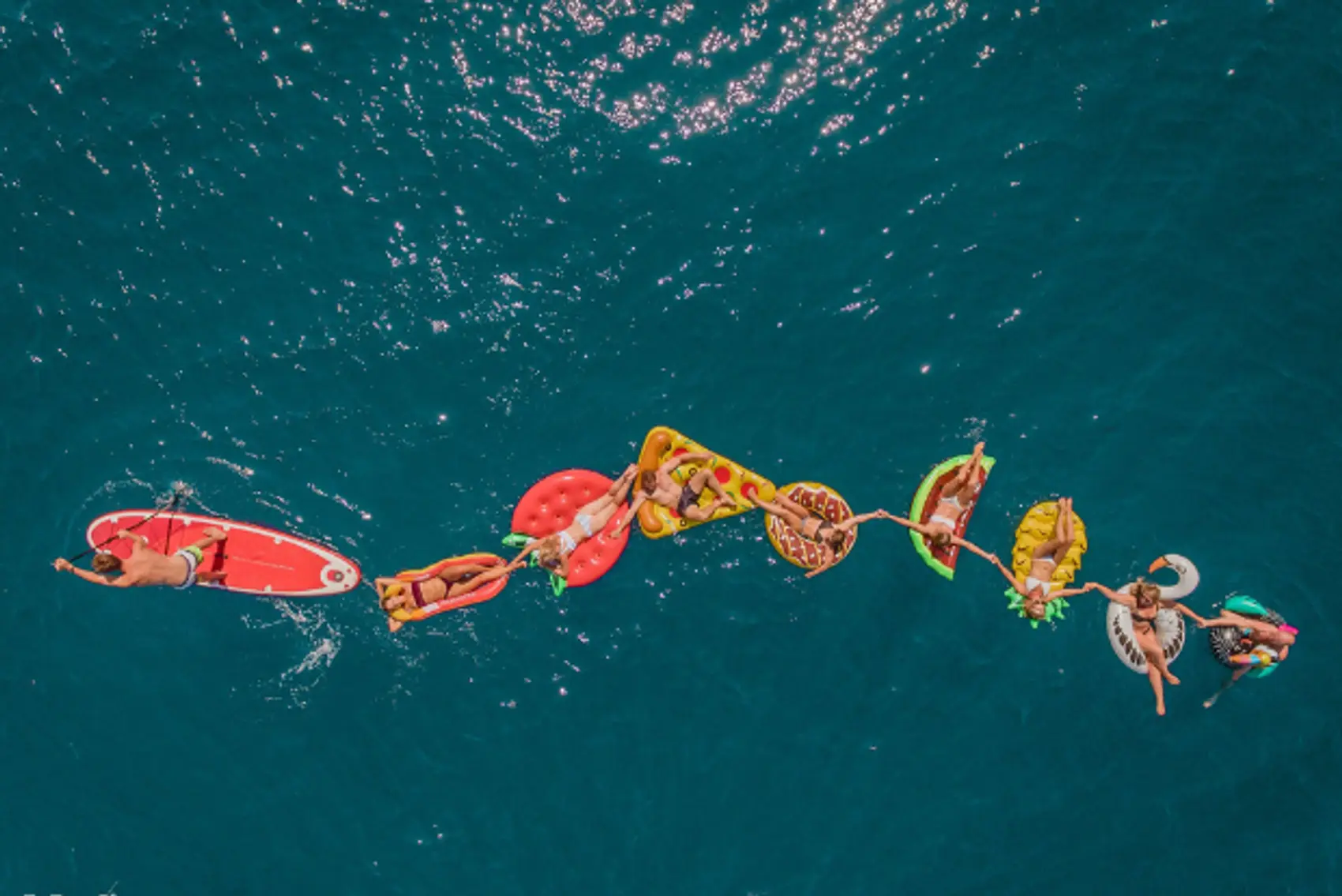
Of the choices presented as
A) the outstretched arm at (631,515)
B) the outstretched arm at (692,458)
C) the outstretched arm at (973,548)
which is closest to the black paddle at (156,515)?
the outstretched arm at (631,515)

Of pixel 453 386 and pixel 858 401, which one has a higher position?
pixel 453 386

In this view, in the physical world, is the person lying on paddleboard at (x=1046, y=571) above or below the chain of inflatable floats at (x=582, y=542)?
below

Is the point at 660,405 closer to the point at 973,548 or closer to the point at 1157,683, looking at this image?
the point at 973,548

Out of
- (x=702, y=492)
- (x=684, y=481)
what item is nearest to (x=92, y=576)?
(x=684, y=481)

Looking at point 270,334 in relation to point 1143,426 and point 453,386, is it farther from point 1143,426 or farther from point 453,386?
point 1143,426

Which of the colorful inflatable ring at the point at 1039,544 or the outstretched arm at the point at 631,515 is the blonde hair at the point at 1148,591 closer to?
the colorful inflatable ring at the point at 1039,544

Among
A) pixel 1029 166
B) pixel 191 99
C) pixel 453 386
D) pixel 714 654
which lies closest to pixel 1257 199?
pixel 1029 166
